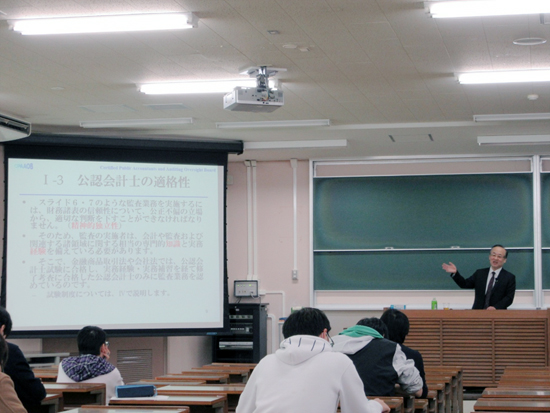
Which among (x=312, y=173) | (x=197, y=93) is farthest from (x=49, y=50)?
(x=312, y=173)

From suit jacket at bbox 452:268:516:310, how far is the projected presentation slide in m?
2.96

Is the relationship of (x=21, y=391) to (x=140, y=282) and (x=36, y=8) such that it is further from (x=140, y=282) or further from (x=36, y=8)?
(x=140, y=282)

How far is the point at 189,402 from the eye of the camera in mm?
4082

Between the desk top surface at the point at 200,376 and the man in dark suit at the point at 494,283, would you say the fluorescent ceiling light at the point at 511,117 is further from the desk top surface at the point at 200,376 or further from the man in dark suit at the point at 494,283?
the desk top surface at the point at 200,376

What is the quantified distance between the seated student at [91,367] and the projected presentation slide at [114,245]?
3.95m

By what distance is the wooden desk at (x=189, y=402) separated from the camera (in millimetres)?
4070

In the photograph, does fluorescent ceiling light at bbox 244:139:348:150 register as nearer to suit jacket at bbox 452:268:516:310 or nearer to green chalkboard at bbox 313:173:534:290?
green chalkboard at bbox 313:173:534:290

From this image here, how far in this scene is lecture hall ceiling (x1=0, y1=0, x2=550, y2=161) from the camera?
5.07m

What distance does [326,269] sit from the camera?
10.4m

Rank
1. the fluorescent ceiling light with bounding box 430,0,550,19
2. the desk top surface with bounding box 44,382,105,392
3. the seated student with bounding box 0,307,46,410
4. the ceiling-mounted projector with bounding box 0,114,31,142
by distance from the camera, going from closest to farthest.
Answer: the seated student with bounding box 0,307,46,410 → the desk top surface with bounding box 44,382,105,392 → the fluorescent ceiling light with bounding box 430,0,550,19 → the ceiling-mounted projector with bounding box 0,114,31,142

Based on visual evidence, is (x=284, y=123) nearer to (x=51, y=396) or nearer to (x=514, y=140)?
(x=514, y=140)

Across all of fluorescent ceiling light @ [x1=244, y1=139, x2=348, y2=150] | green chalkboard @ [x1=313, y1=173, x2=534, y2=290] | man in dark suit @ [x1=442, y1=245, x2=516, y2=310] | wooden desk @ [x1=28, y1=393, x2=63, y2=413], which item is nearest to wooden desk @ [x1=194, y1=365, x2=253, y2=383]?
wooden desk @ [x1=28, y1=393, x2=63, y2=413]

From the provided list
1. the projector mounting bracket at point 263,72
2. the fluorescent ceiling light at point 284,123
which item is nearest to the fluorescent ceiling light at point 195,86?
the projector mounting bracket at point 263,72

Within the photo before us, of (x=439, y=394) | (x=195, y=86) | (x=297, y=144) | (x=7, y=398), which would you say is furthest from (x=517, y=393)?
(x=297, y=144)
